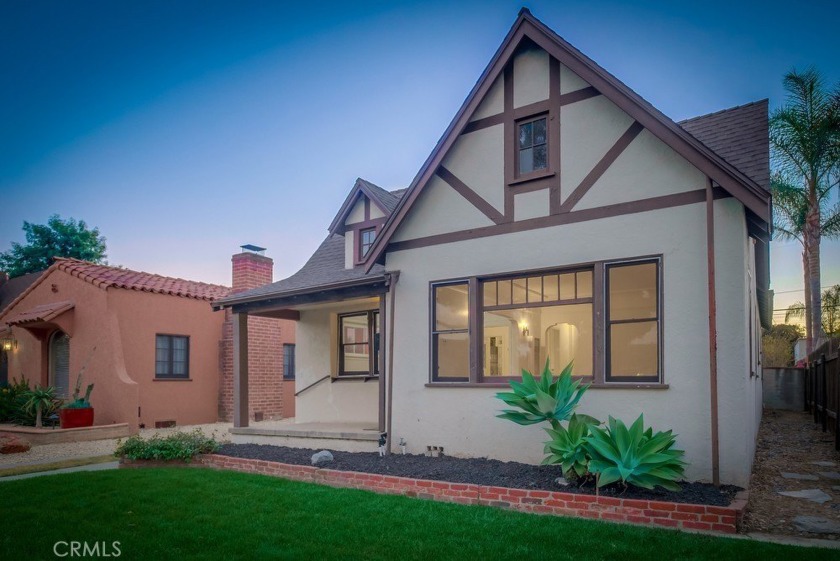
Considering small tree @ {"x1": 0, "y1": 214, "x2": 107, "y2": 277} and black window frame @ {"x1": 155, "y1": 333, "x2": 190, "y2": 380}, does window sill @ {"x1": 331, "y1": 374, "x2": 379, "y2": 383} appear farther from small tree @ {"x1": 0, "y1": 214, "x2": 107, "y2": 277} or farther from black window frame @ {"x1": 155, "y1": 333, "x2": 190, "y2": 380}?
small tree @ {"x1": 0, "y1": 214, "x2": 107, "y2": 277}

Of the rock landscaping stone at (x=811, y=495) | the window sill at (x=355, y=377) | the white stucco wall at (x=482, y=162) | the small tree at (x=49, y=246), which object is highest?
the small tree at (x=49, y=246)

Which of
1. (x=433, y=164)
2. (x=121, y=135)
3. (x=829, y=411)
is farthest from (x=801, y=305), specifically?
(x=121, y=135)

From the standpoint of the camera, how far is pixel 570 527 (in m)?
5.71

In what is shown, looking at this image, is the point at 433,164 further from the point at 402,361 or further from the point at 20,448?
the point at 20,448

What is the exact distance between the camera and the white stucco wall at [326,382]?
43.2ft

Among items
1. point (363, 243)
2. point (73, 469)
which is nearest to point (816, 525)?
point (363, 243)

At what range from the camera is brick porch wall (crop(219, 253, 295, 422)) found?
1678 centimetres

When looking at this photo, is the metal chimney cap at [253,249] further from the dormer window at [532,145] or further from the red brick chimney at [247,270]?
the dormer window at [532,145]

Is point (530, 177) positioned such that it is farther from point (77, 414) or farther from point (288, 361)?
point (288, 361)

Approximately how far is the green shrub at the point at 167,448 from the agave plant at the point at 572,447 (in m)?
6.36

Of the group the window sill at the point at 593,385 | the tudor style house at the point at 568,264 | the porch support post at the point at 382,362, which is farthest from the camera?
the porch support post at the point at 382,362

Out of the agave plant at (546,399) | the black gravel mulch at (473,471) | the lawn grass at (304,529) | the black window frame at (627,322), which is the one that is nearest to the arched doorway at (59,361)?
the black gravel mulch at (473,471)

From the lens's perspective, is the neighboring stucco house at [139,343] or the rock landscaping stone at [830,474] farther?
the neighboring stucco house at [139,343]

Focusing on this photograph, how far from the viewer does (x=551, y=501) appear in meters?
6.50
